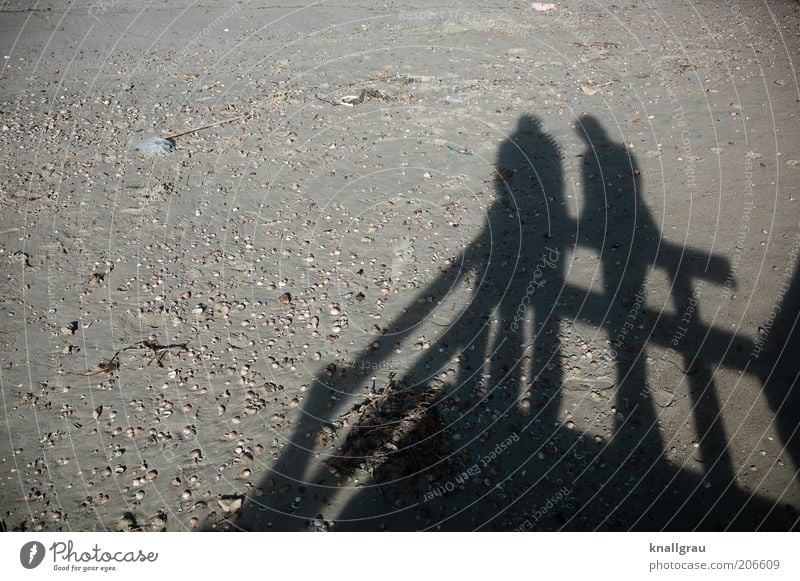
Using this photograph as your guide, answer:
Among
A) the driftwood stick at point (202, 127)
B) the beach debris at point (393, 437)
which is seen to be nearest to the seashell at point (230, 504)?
the beach debris at point (393, 437)

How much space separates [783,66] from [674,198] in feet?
14.6

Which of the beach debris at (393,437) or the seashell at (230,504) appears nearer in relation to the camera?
the seashell at (230,504)

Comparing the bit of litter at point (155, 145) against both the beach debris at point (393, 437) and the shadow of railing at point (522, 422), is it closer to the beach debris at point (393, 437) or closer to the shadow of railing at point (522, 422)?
the shadow of railing at point (522, 422)

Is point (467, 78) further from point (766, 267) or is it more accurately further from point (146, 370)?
point (146, 370)

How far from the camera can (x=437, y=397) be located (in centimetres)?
455

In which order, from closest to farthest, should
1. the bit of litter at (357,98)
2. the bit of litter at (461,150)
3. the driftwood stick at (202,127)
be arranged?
the bit of litter at (461,150) < the driftwood stick at (202,127) < the bit of litter at (357,98)

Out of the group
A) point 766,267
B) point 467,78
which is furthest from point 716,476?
point 467,78

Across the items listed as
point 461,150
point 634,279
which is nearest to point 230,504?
point 634,279
